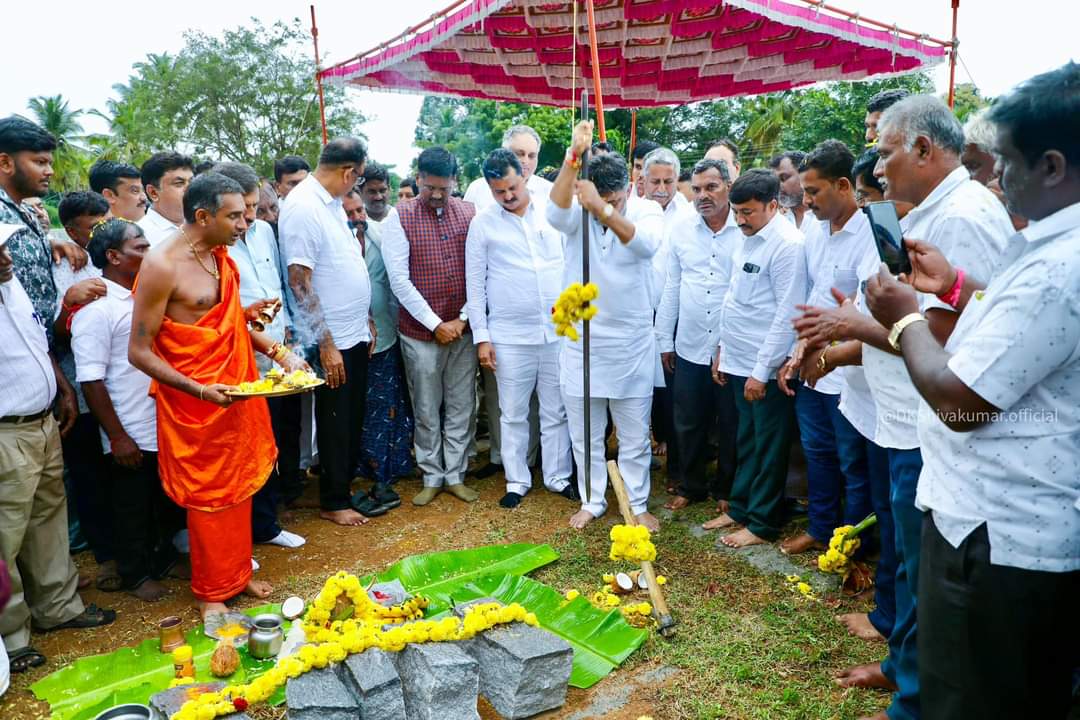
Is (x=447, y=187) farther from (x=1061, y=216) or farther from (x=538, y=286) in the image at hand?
(x=1061, y=216)

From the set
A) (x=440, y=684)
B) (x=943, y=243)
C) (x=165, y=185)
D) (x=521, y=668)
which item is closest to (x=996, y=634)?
(x=943, y=243)

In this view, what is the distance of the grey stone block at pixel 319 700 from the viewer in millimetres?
2621

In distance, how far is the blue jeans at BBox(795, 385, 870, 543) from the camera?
3891 millimetres

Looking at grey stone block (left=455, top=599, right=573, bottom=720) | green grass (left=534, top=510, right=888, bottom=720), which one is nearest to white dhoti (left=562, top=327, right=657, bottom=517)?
green grass (left=534, top=510, right=888, bottom=720)

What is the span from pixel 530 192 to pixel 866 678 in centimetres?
409

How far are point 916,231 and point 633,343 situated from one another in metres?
2.28

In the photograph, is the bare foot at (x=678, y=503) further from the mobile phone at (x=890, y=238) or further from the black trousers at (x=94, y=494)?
the black trousers at (x=94, y=494)

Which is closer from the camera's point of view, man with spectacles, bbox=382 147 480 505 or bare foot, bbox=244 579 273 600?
bare foot, bbox=244 579 273 600

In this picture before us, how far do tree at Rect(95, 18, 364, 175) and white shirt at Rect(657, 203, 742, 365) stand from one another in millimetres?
25669

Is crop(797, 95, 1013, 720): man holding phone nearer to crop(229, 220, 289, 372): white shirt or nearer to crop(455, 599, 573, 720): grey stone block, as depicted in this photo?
crop(455, 599, 573, 720): grey stone block

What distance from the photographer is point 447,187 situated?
5.31 metres

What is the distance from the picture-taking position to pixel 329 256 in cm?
492

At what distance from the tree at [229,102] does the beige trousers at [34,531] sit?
26.4 meters

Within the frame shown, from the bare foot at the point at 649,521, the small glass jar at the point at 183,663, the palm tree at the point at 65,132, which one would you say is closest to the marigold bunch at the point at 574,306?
the bare foot at the point at 649,521
